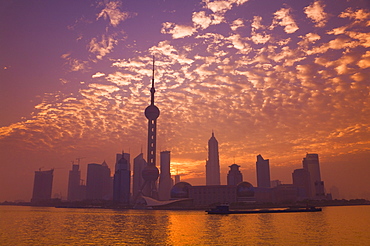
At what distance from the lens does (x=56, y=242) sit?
75688 millimetres

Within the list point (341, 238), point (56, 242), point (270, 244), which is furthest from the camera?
point (341, 238)

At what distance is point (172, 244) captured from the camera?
71.9m

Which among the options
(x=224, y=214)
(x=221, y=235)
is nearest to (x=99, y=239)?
(x=221, y=235)

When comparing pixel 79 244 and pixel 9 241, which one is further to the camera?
pixel 9 241

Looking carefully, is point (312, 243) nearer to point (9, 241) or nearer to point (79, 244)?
point (79, 244)

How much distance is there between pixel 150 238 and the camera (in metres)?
81.8

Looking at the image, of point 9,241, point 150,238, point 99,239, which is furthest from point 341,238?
point 9,241

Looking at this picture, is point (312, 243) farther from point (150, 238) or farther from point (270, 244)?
point (150, 238)

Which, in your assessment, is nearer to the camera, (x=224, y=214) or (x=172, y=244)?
(x=172, y=244)

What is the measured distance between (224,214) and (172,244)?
12903 cm

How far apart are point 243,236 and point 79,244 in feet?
137

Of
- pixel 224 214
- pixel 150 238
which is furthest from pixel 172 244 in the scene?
pixel 224 214

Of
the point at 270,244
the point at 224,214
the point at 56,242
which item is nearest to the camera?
the point at 270,244

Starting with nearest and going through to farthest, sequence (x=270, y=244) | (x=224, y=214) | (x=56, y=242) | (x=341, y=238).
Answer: (x=270, y=244) → (x=56, y=242) → (x=341, y=238) → (x=224, y=214)
